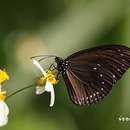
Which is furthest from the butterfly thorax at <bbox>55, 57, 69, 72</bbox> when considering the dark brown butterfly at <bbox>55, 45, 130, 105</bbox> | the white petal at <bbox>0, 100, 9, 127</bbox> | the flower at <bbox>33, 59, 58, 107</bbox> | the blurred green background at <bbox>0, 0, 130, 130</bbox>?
the blurred green background at <bbox>0, 0, 130, 130</bbox>

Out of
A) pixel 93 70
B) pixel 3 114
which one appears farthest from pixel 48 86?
pixel 93 70

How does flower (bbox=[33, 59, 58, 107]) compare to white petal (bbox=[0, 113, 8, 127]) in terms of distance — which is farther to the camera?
flower (bbox=[33, 59, 58, 107])

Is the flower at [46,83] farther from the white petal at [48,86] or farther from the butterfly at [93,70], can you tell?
the butterfly at [93,70]

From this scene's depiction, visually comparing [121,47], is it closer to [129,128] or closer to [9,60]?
[129,128]

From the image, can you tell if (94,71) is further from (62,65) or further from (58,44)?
(58,44)

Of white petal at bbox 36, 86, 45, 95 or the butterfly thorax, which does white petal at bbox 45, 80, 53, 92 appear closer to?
white petal at bbox 36, 86, 45, 95

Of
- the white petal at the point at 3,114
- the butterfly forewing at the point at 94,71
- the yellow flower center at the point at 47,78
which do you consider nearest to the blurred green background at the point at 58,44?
the butterfly forewing at the point at 94,71

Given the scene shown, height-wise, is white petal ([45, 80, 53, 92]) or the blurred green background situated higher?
white petal ([45, 80, 53, 92])

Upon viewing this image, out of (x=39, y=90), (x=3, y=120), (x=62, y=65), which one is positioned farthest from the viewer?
(x=62, y=65)
